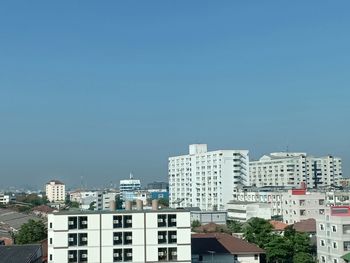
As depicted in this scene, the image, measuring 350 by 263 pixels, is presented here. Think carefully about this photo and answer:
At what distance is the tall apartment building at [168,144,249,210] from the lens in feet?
216

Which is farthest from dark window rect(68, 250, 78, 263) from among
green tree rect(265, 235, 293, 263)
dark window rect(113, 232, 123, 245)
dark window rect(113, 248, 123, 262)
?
green tree rect(265, 235, 293, 263)

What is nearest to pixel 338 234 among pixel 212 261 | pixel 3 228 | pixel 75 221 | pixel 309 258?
pixel 309 258

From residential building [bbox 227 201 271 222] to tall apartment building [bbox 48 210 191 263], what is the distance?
26.9 metres

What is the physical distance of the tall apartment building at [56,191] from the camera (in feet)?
401

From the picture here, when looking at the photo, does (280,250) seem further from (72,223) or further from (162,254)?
(72,223)

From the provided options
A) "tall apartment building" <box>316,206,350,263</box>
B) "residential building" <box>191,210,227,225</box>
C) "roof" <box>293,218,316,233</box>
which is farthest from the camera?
"residential building" <box>191,210,227,225</box>

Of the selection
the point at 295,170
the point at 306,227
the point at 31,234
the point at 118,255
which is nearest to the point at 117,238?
the point at 118,255

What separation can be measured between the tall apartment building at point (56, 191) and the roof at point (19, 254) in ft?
327

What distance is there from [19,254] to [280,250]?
40.7 ft

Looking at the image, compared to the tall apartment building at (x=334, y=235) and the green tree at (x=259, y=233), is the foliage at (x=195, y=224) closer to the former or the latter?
the green tree at (x=259, y=233)

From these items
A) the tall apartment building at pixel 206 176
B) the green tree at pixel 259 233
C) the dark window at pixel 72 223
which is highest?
the tall apartment building at pixel 206 176

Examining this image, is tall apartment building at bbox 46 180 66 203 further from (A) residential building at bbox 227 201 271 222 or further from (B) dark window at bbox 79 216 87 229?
(B) dark window at bbox 79 216 87 229

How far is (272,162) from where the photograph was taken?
261 feet

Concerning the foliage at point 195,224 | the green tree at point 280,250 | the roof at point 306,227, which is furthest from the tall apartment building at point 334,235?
the foliage at point 195,224
